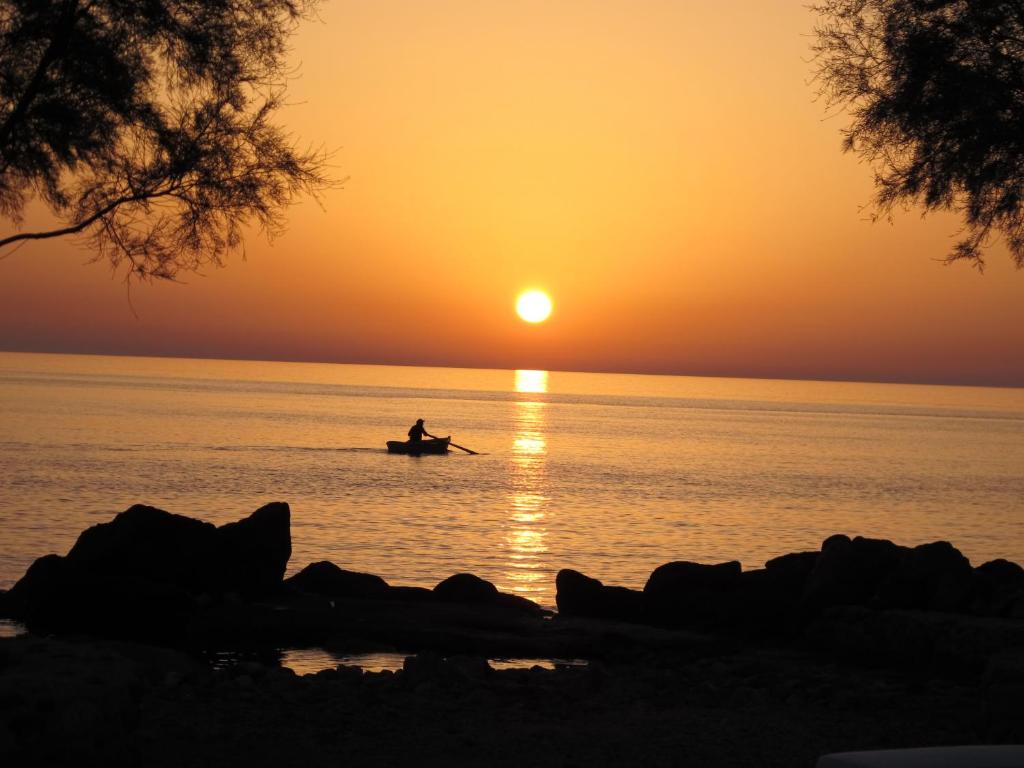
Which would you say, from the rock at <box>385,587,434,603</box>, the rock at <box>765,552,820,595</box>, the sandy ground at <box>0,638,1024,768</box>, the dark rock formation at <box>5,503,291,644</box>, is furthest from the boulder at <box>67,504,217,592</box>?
the rock at <box>765,552,820,595</box>

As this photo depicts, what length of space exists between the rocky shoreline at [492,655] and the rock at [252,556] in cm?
4

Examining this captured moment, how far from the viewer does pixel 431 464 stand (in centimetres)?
8300

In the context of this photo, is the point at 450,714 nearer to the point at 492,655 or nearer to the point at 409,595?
the point at 492,655

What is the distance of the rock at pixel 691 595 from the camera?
2204 centimetres

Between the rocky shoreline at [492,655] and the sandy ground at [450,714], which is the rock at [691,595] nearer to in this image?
the rocky shoreline at [492,655]

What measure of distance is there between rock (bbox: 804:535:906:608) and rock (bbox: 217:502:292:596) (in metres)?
10.0

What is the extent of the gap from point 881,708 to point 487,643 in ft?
26.1

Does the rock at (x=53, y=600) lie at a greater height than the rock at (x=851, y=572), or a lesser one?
lesser

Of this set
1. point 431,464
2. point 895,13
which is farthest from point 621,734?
point 431,464

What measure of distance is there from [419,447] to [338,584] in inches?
2013

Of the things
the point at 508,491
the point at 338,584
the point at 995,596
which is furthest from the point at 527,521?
the point at 995,596

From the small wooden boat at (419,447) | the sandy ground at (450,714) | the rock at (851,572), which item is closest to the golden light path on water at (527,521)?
the small wooden boat at (419,447)

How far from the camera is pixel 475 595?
23.9 meters

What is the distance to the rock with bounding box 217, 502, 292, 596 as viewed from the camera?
23.3 m
